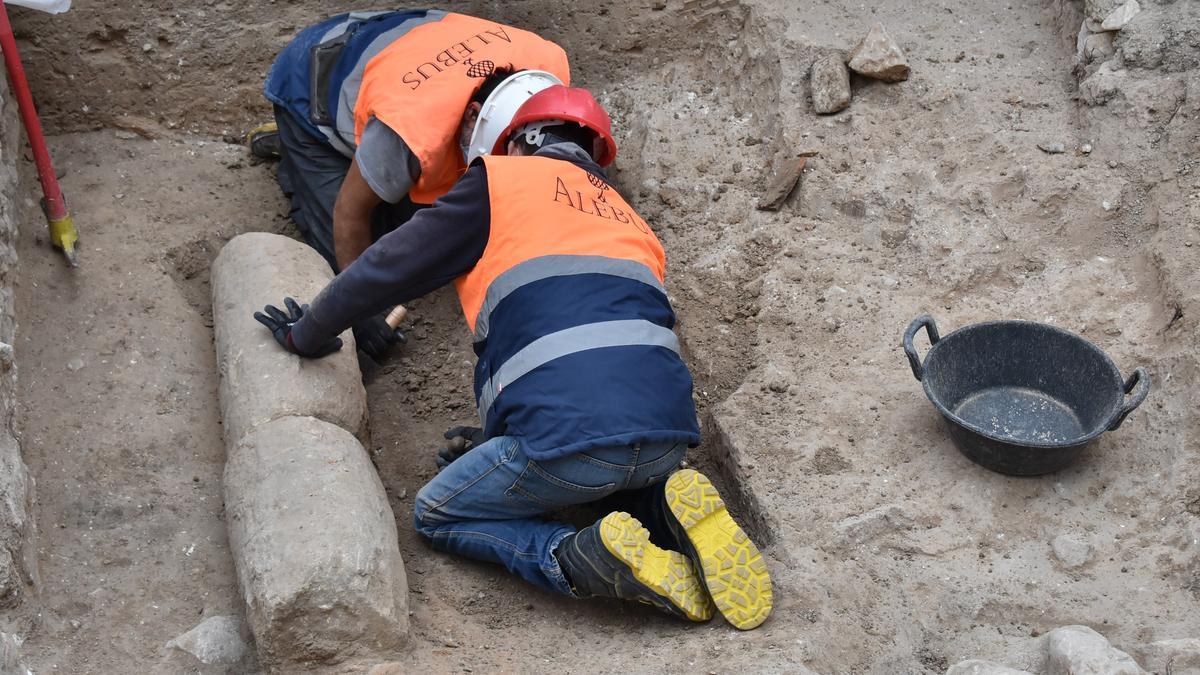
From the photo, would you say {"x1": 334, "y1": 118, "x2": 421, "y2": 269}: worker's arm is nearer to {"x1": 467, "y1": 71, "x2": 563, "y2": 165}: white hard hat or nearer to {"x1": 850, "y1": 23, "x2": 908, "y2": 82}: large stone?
{"x1": 467, "y1": 71, "x2": 563, "y2": 165}: white hard hat

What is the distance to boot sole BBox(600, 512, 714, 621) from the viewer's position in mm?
2992

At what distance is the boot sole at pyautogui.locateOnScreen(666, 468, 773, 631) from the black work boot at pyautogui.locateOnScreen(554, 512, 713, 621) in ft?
0.25

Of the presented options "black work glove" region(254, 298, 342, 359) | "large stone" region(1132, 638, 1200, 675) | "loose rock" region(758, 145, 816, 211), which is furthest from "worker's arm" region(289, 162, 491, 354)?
"large stone" region(1132, 638, 1200, 675)

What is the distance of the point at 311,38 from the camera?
173 inches

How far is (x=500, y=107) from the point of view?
3705 mm

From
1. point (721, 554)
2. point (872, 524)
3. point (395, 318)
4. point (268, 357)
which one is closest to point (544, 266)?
point (721, 554)

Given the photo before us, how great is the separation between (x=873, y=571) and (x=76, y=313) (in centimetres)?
263

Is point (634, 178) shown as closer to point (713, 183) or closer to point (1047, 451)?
point (713, 183)

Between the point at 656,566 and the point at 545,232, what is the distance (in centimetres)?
92

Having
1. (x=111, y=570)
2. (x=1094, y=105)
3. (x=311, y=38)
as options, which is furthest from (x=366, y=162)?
(x=1094, y=105)

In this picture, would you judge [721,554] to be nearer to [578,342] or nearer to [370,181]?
[578,342]

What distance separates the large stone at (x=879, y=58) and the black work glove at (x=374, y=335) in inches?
76.9

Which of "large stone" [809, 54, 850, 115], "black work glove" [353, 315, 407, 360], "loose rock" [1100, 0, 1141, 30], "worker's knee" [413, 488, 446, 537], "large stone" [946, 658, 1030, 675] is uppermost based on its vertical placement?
"loose rock" [1100, 0, 1141, 30]

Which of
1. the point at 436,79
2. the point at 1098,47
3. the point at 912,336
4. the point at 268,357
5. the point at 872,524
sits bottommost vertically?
the point at 268,357
